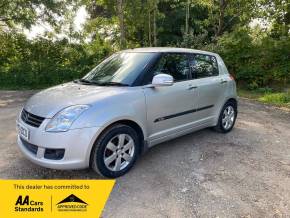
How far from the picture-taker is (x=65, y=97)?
3.77 m

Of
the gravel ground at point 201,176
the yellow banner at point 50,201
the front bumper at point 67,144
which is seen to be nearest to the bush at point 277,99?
the gravel ground at point 201,176

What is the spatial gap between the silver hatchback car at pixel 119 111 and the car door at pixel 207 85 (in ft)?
0.06

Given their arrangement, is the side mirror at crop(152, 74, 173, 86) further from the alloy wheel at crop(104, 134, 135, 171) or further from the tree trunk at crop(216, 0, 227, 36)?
the tree trunk at crop(216, 0, 227, 36)

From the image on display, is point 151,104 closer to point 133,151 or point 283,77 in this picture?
point 133,151

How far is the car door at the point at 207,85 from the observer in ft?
16.5

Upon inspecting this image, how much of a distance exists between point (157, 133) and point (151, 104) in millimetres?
480

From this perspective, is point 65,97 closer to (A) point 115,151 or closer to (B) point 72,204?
(A) point 115,151

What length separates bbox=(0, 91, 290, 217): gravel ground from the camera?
10.8 ft

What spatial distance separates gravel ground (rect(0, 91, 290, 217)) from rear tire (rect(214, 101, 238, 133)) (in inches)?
6.1

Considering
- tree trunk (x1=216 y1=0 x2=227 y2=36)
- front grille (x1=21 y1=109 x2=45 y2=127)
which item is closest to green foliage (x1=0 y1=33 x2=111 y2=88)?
tree trunk (x1=216 y1=0 x2=227 y2=36)

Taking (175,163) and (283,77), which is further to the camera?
(283,77)

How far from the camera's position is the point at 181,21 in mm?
18000

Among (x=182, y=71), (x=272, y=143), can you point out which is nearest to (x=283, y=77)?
(x=272, y=143)

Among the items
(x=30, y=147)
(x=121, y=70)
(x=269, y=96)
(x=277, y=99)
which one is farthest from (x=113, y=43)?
(x=30, y=147)
